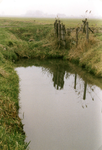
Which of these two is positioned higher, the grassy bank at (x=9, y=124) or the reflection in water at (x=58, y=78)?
the grassy bank at (x=9, y=124)

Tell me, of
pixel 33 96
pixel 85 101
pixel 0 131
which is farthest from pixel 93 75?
pixel 0 131

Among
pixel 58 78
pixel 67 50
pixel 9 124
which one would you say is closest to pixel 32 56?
pixel 67 50

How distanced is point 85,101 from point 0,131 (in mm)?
4456

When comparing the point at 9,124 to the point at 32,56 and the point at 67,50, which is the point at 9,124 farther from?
the point at 67,50

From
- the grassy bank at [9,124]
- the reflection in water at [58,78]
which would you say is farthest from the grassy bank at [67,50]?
the grassy bank at [9,124]

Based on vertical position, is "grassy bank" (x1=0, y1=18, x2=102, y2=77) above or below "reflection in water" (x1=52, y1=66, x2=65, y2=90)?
above

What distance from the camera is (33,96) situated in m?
8.12

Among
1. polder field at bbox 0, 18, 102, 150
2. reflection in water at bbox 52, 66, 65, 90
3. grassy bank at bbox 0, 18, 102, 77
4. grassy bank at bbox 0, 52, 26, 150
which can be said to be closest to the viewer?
grassy bank at bbox 0, 52, 26, 150

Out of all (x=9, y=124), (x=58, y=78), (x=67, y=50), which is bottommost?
(x=58, y=78)

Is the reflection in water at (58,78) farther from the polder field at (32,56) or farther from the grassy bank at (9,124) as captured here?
the grassy bank at (9,124)

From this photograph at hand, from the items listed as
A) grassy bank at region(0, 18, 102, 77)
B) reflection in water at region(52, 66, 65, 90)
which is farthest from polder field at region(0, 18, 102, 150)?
reflection in water at region(52, 66, 65, 90)

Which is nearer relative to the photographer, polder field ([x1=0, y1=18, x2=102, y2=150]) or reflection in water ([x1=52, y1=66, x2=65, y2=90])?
polder field ([x1=0, y1=18, x2=102, y2=150])

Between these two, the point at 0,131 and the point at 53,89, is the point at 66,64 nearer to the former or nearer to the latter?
the point at 53,89

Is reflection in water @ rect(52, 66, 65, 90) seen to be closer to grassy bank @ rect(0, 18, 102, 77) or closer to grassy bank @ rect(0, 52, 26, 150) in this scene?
grassy bank @ rect(0, 18, 102, 77)
